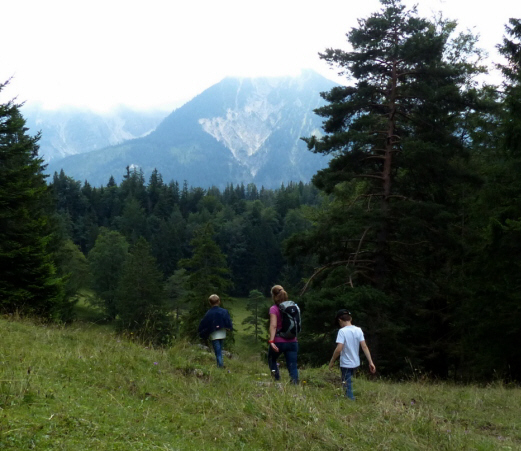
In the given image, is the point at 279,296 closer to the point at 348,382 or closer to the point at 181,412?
the point at 348,382

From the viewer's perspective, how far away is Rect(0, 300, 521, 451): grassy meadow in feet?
14.4

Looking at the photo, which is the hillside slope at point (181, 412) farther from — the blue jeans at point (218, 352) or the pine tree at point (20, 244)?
the pine tree at point (20, 244)

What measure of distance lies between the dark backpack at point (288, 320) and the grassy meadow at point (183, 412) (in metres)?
0.94

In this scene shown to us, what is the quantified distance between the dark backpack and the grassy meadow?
0.94 metres

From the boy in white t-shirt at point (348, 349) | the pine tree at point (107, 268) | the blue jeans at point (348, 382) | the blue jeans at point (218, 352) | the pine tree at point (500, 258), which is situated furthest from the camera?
the pine tree at point (107, 268)

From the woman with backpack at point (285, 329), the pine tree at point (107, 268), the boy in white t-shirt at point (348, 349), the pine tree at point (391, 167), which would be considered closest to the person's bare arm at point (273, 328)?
the woman with backpack at point (285, 329)

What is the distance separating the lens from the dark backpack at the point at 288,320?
7965 millimetres

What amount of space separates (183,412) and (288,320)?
9.68ft

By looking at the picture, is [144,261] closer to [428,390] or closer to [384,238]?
[384,238]

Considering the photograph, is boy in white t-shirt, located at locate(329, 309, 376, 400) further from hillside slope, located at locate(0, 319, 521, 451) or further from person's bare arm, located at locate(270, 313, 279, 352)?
person's bare arm, located at locate(270, 313, 279, 352)

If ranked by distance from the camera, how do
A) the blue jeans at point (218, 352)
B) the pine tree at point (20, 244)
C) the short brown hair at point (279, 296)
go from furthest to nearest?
the pine tree at point (20, 244), the blue jeans at point (218, 352), the short brown hair at point (279, 296)

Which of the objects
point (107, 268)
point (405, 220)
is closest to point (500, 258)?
point (405, 220)

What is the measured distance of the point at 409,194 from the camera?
1653 centimetres

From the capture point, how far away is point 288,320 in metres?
7.98
